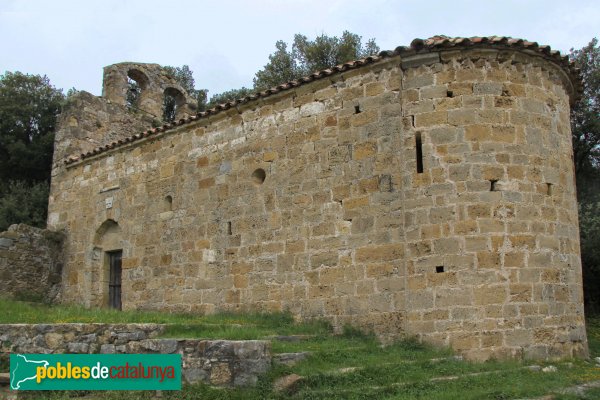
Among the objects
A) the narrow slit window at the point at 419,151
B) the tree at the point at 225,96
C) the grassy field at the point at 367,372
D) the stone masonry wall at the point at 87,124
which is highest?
the tree at the point at 225,96

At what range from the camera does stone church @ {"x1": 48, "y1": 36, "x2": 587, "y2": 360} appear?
873 cm

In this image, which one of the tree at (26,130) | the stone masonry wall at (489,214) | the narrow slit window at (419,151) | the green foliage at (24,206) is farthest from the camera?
the tree at (26,130)

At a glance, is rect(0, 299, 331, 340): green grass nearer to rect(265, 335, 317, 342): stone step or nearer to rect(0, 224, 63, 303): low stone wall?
rect(265, 335, 317, 342): stone step

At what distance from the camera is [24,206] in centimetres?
1969

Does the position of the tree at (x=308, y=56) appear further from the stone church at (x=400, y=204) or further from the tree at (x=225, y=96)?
the stone church at (x=400, y=204)

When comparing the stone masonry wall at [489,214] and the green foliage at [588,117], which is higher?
the green foliage at [588,117]

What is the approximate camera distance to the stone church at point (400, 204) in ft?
28.7

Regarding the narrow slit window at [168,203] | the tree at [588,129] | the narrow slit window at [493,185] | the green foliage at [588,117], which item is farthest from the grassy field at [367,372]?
the green foliage at [588,117]

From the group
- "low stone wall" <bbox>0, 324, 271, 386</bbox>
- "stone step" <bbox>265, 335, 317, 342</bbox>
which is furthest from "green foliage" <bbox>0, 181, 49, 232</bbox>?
"stone step" <bbox>265, 335, 317, 342</bbox>

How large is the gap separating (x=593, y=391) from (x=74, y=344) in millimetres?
6529

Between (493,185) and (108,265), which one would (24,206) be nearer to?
(108,265)

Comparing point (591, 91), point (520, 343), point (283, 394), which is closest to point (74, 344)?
point (283, 394)

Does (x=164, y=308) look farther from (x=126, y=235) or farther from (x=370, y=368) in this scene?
(x=370, y=368)

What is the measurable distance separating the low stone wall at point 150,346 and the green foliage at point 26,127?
15.0 metres
